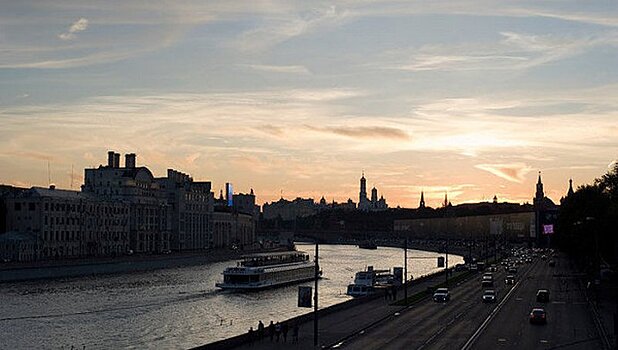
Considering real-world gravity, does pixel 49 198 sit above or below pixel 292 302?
above

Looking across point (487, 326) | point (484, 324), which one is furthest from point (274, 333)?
point (484, 324)

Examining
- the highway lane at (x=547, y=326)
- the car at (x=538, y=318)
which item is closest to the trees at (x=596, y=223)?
the highway lane at (x=547, y=326)

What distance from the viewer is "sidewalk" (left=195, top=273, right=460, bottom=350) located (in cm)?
5869

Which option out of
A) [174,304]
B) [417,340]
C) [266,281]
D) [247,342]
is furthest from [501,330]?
[266,281]

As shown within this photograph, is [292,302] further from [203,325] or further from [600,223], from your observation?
[600,223]

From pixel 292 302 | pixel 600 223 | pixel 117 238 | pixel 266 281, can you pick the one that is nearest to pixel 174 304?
pixel 292 302

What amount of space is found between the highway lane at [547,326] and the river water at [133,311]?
887 inches

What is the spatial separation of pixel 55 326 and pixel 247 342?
26.8m

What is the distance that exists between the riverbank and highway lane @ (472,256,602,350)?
69845 millimetres

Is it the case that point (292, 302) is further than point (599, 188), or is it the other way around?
point (599, 188)

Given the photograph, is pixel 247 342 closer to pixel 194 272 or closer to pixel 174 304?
pixel 174 304

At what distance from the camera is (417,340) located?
61.0 metres

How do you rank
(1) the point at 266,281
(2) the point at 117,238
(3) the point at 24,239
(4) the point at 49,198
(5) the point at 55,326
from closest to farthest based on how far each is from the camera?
(5) the point at 55,326
(1) the point at 266,281
(3) the point at 24,239
(4) the point at 49,198
(2) the point at 117,238

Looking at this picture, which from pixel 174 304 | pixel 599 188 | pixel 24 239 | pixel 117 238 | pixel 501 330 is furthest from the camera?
pixel 117 238
